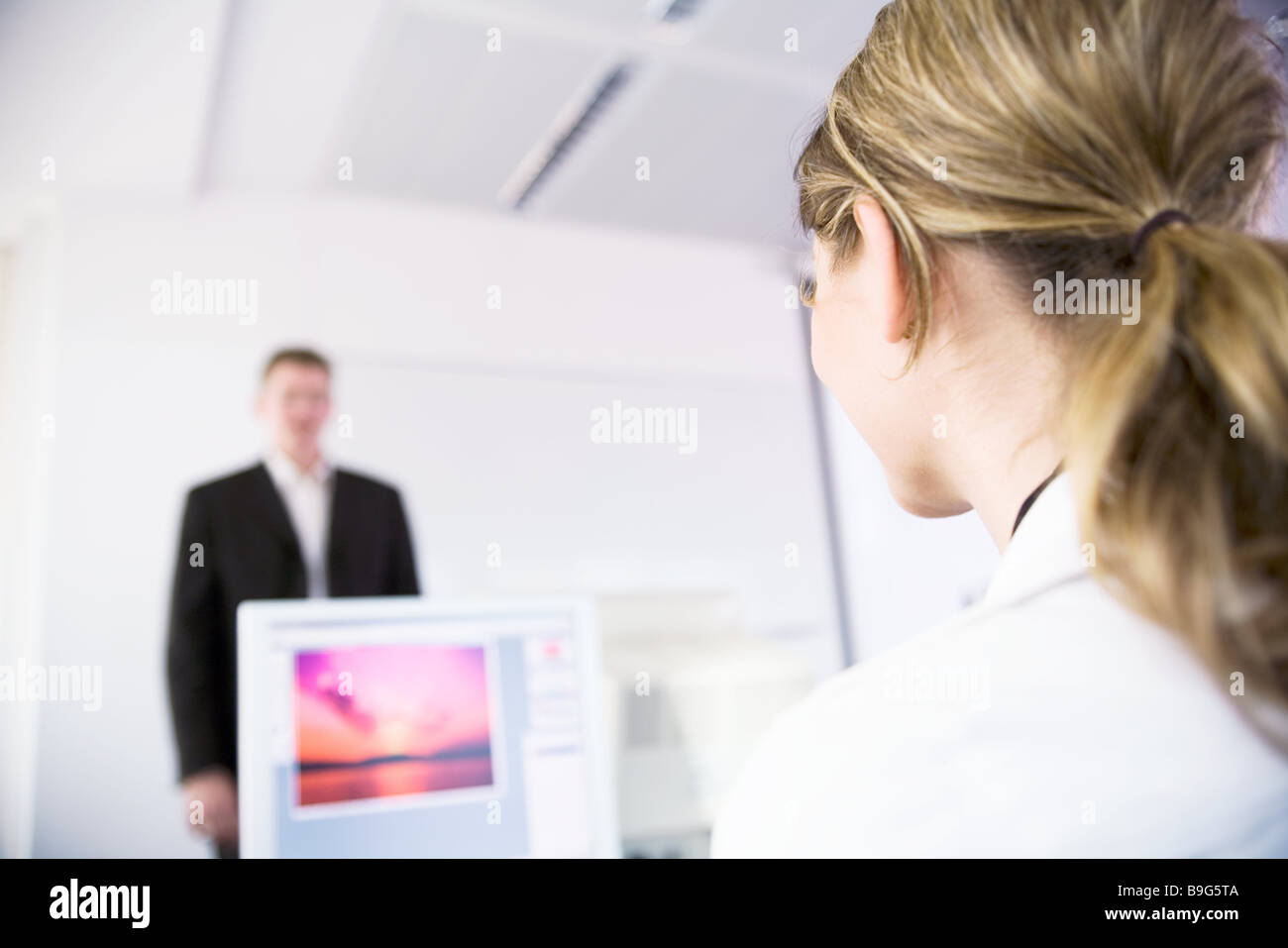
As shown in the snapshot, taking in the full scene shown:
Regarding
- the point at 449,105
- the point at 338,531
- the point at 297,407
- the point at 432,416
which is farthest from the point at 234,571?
the point at 449,105

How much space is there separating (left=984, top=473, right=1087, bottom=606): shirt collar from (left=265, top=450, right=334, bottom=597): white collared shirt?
1.82m

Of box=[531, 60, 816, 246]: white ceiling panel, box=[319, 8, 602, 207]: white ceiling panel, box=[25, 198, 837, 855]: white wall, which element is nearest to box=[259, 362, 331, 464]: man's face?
box=[25, 198, 837, 855]: white wall

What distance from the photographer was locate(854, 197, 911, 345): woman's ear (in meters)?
0.53

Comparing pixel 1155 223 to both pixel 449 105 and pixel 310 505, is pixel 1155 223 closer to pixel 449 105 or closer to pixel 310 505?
pixel 310 505

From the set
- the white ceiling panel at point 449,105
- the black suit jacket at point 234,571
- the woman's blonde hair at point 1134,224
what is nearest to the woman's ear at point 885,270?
the woman's blonde hair at point 1134,224

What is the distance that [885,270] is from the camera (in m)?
0.53

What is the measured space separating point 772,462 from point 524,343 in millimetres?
985

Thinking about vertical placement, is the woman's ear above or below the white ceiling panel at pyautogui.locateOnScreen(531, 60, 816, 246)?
below

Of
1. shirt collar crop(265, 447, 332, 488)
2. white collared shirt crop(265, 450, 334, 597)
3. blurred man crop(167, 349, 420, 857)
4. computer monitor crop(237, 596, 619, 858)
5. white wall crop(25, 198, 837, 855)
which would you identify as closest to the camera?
computer monitor crop(237, 596, 619, 858)

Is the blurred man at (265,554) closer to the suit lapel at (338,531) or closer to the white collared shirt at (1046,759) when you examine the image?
the suit lapel at (338,531)

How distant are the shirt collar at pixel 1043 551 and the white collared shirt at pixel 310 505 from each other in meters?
1.82

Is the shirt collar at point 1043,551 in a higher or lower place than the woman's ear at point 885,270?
lower

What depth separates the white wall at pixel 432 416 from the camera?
252cm

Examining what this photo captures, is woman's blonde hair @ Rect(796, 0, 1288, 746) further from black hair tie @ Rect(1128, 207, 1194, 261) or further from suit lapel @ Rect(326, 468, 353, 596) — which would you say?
suit lapel @ Rect(326, 468, 353, 596)
